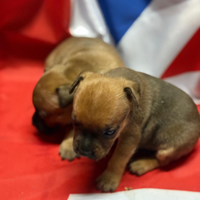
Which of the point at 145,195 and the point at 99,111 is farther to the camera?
the point at 145,195

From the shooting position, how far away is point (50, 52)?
490 cm

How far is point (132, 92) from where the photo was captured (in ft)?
7.83

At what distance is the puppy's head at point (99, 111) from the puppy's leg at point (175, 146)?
78cm

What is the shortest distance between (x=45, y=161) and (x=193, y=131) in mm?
1757

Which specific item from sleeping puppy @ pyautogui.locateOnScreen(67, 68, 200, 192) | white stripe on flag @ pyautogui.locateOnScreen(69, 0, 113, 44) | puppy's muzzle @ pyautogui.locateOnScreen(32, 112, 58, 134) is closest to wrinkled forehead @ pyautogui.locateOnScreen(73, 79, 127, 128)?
sleeping puppy @ pyautogui.locateOnScreen(67, 68, 200, 192)

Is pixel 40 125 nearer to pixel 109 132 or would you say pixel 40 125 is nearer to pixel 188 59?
pixel 109 132

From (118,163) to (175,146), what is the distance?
672mm

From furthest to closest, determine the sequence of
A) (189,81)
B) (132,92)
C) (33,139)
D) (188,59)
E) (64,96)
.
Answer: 1. (189,81)
2. (188,59)
3. (33,139)
4. (64,96)
5. (132,92)

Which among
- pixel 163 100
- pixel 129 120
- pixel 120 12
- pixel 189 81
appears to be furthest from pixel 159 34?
pixel 129 120

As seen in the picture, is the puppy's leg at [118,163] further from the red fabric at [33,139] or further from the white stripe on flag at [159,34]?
the white stripe on flag at [159,34]

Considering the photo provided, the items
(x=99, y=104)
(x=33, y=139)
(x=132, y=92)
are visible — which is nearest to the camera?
(x=99, y=104)

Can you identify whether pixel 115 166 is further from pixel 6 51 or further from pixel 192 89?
pixel 6 51

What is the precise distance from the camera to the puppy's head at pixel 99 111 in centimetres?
226

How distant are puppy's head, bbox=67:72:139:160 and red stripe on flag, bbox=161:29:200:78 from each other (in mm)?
1820
